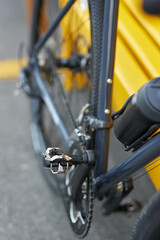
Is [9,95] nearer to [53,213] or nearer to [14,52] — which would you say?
[14,52]

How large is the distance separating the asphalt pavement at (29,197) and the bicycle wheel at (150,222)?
20.8 inches

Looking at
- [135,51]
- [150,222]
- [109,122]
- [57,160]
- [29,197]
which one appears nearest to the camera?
[150,222]

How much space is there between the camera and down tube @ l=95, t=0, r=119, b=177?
1.05 m

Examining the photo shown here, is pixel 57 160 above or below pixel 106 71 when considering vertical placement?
below

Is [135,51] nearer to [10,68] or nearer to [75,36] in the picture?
[75,36]

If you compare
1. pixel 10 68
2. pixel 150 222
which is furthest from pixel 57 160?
pixel 10 68

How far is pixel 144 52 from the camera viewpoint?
128cm

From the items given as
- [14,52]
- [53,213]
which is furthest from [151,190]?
[14,52]

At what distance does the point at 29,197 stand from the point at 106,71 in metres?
0.82

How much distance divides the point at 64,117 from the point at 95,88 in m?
0.40

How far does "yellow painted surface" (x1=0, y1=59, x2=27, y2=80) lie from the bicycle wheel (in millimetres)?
1712

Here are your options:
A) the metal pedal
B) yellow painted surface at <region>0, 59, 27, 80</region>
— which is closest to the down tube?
the metal pedal

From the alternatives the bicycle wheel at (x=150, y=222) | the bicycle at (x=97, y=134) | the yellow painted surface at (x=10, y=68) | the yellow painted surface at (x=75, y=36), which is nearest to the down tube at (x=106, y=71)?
the bicycle at (x=97, y=134)

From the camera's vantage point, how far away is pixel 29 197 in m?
1.59
